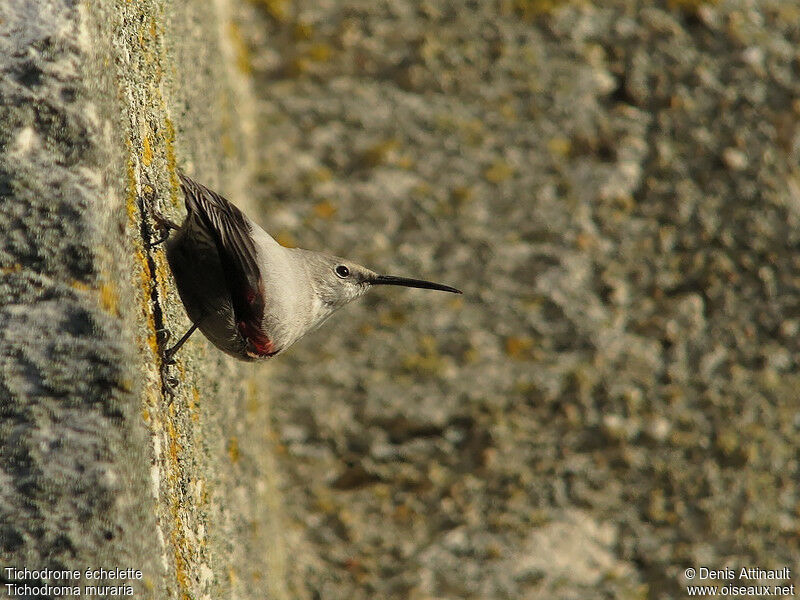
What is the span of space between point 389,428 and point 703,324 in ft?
4.94

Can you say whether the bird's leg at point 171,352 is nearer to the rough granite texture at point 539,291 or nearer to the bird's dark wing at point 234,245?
the bird's dark wing at point 234,245

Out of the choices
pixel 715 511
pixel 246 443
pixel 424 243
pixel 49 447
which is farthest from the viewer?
pixel 424 243

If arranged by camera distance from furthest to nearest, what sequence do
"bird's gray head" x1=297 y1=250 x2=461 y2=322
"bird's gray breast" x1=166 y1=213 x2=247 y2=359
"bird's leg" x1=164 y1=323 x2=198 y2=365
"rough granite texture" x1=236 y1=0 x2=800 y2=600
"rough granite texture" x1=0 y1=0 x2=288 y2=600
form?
"rough granite texture" x1=236 y1=0 x2=800 y2=600, "bird's gray head" x1=297 y1=250 x2=461 y2=322, "bird's gray breast" x1=166 y1=213 x2=247 y2=359, "bird's leg" x1=164 y1=323 x2=198 y2=365, "rough granite texture" x1=0 y1=0 x2=288 y2=600

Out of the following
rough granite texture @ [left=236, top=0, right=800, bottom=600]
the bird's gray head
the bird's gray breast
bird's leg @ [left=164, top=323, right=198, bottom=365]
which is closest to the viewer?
bird's leg @ [left=164, top=323, right=198, bottom=365]

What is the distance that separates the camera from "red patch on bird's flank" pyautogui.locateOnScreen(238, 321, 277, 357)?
2.20 m

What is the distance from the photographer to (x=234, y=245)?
80.7 inches

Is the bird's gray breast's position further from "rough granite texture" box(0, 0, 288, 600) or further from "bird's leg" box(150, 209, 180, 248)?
"rough granite texture" box(0, 0, 288, 600)

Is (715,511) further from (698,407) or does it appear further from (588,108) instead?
(588,108)

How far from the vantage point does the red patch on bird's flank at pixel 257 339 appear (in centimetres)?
220

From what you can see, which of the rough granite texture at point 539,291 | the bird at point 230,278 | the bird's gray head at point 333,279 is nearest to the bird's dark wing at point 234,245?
the bird at point 230,278

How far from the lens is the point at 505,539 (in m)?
3.81

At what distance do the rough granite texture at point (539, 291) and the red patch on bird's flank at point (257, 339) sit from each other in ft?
5.38

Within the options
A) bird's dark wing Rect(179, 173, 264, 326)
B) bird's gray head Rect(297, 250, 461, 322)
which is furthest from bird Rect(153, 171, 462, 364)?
bird's gray head Rect(297, 250, 461, 322)

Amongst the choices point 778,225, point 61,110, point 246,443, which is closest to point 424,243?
point 246,443
